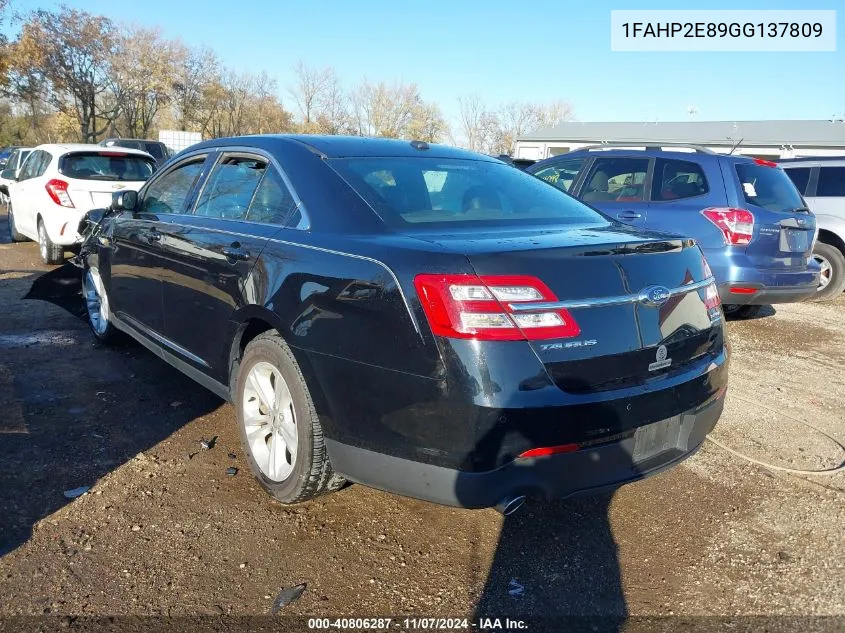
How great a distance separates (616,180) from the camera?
23.0ft

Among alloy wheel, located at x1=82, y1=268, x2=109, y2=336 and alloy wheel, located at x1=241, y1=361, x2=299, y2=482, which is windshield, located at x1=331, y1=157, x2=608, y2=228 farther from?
alloy wheel, located at x1=82, y1=268, x2=109, y2=336

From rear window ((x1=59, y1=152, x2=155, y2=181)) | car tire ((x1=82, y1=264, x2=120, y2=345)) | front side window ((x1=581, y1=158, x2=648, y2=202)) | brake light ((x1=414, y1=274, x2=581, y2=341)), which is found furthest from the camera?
rear window ((x1=59, y1=152, x2=155, y2=181))

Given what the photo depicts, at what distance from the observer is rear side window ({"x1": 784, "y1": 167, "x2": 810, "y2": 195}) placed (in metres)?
9.48

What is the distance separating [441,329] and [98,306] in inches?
165

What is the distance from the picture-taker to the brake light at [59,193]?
28.2ft

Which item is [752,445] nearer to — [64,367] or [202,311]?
[202,311]

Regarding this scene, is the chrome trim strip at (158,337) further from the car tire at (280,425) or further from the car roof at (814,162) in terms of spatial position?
the car roof at (814,162)

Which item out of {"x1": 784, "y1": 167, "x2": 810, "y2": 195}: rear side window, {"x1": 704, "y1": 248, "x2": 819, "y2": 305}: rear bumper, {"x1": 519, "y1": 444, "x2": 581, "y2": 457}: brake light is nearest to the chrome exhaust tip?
{"x1": 519, "y1": 444, "x2": 581, "y2": 457}: brake light

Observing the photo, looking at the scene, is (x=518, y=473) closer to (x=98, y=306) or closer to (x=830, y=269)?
(x=98, y=306)

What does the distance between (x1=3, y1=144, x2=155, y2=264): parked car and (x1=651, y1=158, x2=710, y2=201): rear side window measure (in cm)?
642

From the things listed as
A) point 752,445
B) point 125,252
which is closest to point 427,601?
point 752,445

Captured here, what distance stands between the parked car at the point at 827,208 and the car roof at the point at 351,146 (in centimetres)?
707

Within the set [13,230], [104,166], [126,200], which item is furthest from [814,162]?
[13,230]

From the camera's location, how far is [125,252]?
464cm
